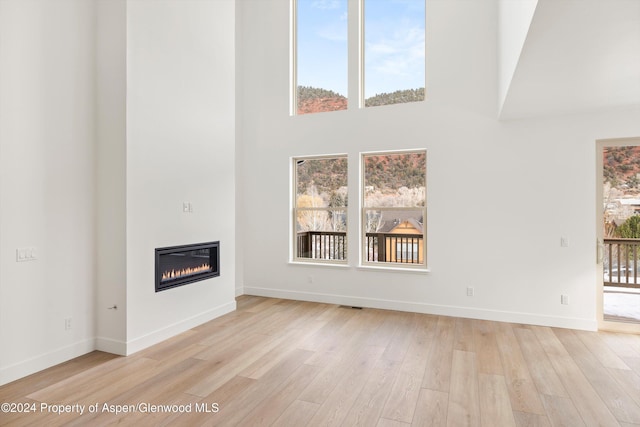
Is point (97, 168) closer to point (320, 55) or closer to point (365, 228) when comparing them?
point (365, 228)

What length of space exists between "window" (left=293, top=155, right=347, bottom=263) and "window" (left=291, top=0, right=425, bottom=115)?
87 centimetres

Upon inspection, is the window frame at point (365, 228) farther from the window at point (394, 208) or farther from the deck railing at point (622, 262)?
the deck railing at point (622, 262)

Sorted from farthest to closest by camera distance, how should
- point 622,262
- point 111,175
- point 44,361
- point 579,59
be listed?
point 622,262 → point 111,175 → point 44,361 → point 579,59

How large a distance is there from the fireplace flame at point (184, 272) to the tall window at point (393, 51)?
327cm

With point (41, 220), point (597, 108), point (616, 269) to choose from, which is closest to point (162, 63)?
point (41, 220)

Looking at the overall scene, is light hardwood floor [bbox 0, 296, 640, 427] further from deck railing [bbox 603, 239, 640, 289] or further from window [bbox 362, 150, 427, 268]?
window [bbox 362, 150, 427, 268]

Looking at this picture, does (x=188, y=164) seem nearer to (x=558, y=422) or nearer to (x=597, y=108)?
(x=558, y=422)

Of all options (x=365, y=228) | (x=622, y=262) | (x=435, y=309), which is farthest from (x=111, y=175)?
(x=622, y=262)

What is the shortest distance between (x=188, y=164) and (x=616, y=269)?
5108 millimetres

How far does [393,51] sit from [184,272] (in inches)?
163

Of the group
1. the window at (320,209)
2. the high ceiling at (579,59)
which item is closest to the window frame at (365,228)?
the window at (320,209)

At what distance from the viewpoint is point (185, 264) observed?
418 centimetres

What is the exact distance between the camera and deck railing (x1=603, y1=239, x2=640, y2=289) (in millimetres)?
4047

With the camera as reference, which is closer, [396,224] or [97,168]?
[97,168]
